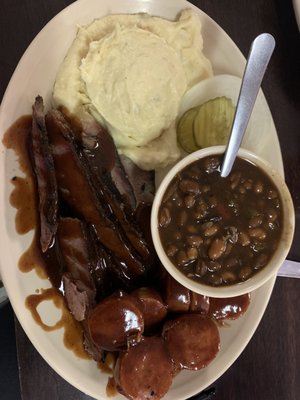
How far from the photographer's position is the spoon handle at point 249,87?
5.16 ft

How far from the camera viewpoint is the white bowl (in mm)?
1655

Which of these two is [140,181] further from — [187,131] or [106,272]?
[106,272]

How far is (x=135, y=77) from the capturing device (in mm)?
1868

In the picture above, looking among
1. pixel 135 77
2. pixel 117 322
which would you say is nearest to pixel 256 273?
pixel 117 322

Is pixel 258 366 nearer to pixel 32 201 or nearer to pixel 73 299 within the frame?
pixel 73 299

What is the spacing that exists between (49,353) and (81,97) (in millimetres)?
916

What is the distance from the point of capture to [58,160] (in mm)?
1795

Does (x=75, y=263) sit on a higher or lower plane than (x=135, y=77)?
lower

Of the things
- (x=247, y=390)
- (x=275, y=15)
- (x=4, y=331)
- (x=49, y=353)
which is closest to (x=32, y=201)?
(x=49, y=353)

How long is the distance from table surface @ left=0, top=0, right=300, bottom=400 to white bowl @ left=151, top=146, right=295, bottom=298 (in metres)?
0.50

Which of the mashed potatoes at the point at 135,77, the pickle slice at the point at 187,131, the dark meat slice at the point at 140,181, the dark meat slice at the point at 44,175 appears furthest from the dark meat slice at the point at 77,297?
the pickle slice at the point at 187,131

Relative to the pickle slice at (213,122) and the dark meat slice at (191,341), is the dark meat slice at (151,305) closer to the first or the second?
the dark meat slice at (191,341)

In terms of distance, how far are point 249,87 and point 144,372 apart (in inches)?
37.7

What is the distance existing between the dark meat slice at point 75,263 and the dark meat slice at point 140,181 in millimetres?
299
